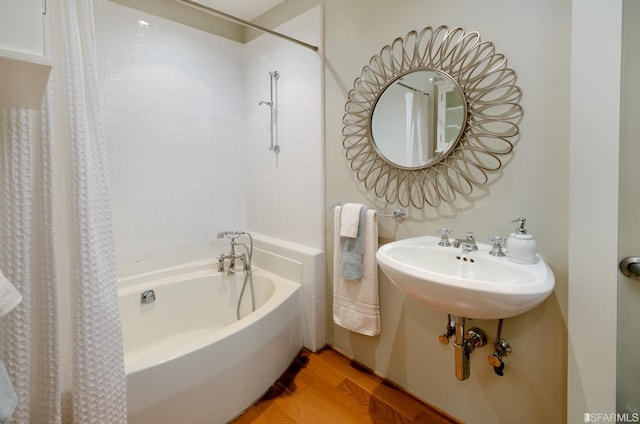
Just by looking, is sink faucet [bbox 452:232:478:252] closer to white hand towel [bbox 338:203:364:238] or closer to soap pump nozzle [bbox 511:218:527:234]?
soap pump nozzle [bbox 511:218:527:234]

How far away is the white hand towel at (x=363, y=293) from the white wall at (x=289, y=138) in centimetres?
33

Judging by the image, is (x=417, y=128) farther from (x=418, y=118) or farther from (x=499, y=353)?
(x=499, y=353)

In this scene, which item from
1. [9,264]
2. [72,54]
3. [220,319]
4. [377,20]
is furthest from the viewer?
[220,319]

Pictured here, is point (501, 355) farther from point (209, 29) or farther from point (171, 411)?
point (209, 29)

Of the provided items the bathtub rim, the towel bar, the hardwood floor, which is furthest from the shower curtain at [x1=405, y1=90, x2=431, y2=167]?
the hardwood floor

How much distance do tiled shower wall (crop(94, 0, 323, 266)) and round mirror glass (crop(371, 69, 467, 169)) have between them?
512 millimetres

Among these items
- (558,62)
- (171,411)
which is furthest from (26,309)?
(558,62)

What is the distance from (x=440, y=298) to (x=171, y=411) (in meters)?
1.25

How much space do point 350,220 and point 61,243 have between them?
1.27 m

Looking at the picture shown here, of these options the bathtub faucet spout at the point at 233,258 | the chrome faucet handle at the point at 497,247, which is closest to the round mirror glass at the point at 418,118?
the chrome faucet handle at the point at 497,247

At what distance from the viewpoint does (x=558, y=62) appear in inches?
44.4

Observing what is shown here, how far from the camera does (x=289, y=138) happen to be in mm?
2215

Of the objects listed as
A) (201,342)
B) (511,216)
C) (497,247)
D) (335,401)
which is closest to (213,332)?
(201,342)

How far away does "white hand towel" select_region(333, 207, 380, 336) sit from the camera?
170 centimetres
